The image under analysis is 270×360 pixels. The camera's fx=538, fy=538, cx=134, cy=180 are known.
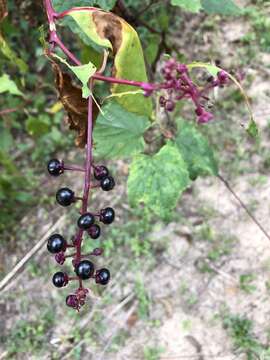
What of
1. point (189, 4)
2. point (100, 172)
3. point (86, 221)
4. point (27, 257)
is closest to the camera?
point (86, 221)

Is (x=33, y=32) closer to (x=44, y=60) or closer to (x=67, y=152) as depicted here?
(x=44, y=60)

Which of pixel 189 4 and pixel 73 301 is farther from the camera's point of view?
pixel 189 4

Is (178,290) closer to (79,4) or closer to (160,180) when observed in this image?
(160,180)

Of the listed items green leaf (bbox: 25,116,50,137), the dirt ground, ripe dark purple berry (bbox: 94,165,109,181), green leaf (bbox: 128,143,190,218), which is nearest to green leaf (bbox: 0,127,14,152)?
green leaf (bbox: 25,116,50,137)

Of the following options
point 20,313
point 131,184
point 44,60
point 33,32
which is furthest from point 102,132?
point 33,32

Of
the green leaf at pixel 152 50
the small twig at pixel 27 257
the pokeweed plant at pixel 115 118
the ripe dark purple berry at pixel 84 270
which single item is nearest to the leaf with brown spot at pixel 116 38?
the pokeweed plant at pixel 115 118

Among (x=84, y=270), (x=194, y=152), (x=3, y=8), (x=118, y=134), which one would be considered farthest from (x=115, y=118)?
(x=84, y=270)

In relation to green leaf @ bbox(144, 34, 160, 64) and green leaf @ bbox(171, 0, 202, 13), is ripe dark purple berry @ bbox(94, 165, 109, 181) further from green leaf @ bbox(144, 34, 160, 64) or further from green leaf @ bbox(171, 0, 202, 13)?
green leaf @ bbox(144, 34, 160, 64)

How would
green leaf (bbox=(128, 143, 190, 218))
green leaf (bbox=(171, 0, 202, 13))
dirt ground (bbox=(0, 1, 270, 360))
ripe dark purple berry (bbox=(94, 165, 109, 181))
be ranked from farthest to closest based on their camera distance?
dirt ground (bbox=(0, 1, 270, 360)) < green leaf (bbox=(128, 143, 190, 218)) < green leaf (bbox=(171, 0, 202, 13)) < ripe dark purple berry (bbox=(94, 165, 109, 181))
